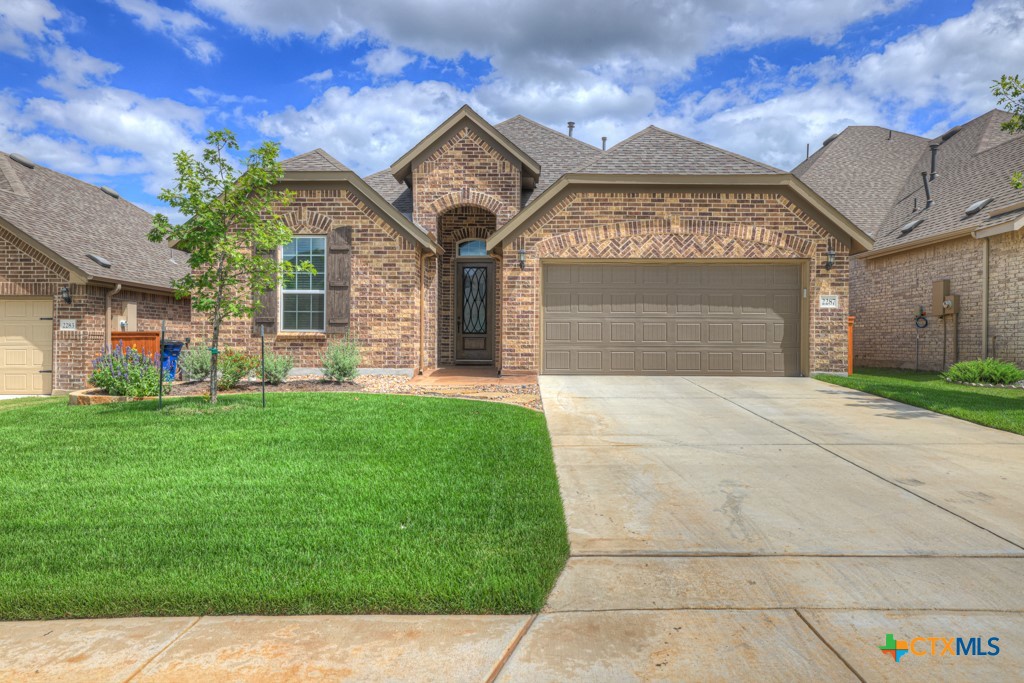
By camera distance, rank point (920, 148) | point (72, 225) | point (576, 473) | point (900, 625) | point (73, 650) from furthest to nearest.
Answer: point (920, 148), point (72, 225), point (576, 473), point (900, 625), point (73, 650)

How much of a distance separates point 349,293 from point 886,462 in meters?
10.6

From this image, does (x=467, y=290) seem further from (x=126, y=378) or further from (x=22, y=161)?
(x=22, y=161)

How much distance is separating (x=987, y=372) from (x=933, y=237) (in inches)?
174

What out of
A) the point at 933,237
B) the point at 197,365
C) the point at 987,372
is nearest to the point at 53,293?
the point at 197,365

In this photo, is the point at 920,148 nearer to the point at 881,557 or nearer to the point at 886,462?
the point at 886,462

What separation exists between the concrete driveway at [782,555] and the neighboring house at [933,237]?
330 inches

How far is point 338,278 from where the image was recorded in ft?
43.6

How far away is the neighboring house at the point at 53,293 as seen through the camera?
45.1ft

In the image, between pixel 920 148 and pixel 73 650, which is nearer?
pixel 73 650

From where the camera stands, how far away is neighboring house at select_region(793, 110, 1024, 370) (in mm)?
13633

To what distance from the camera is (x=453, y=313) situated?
55.2ft

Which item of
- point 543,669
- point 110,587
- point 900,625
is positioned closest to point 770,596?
point 900,625

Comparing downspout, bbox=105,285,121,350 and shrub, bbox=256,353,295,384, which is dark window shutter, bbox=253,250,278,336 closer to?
shrub, bbox=256,353,295,384

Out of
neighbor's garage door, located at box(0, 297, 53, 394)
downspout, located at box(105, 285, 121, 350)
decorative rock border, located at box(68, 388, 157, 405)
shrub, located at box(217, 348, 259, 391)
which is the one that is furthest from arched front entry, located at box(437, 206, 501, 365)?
neighbor's garage door, located at box(0, 297, 53, 394)
